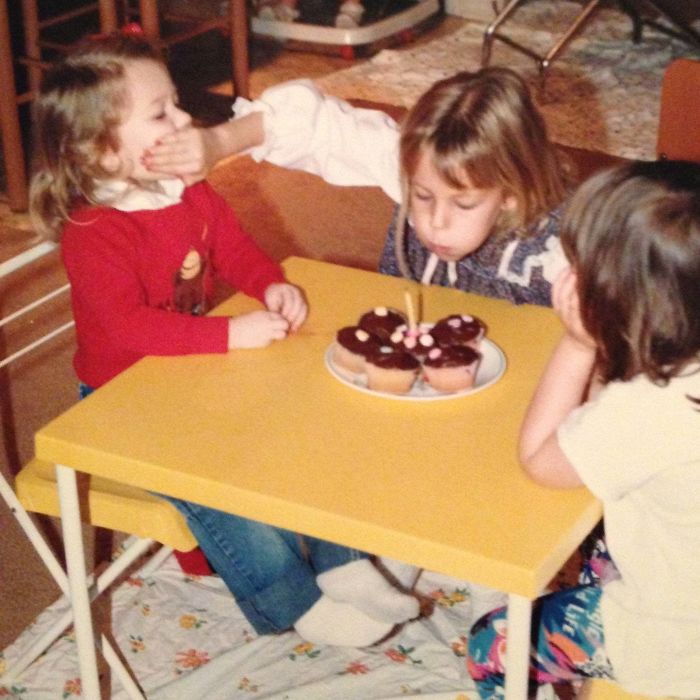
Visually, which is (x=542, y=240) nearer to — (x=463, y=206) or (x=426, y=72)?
(x=463, y=206)

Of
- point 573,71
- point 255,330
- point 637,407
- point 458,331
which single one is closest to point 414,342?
point 458,331

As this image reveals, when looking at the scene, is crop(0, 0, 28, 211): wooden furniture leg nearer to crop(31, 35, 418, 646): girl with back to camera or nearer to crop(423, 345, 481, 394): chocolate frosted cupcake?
crop(31, 35, 418, 646): girl with back to camera

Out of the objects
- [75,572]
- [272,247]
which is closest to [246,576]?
[75,572]

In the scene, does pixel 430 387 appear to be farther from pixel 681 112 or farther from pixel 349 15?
pixel 349 15

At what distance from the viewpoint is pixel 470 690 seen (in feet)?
5.49

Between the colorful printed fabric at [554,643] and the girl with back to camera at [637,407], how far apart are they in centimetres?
2

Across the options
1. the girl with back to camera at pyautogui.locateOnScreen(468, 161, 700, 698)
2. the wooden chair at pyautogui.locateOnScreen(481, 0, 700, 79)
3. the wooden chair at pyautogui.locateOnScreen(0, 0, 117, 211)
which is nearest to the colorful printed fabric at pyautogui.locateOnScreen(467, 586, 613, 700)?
the girl with back to camera at pyautogui.locateOnScreen(468, 161, 700, 698)

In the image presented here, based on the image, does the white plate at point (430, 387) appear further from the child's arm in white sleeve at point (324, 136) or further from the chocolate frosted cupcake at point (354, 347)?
the child's arm in white sleeve at point (324, 136)

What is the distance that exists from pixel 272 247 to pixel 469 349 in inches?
78.7

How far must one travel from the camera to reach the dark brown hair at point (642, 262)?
1114 millimetres

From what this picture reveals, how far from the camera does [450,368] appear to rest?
1.37 metres

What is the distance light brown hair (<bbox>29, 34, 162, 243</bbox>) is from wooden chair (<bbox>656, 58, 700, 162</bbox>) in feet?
2.66

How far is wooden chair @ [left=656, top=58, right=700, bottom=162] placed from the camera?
6.20 feet

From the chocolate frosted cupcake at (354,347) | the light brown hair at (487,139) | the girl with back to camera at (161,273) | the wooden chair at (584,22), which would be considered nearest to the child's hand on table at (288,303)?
the girl with back to camera at (161,273)
